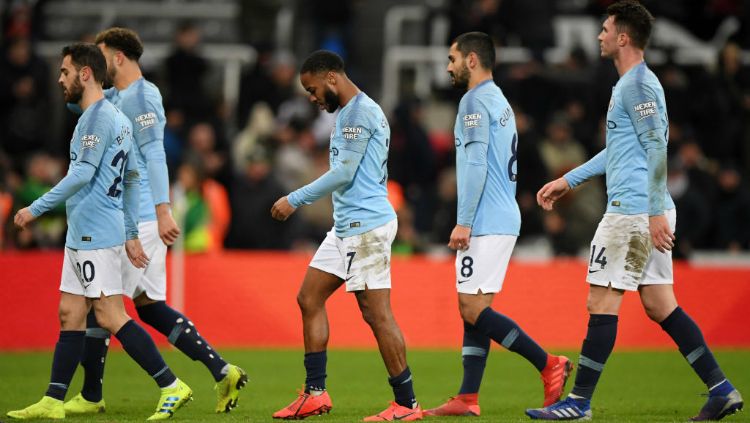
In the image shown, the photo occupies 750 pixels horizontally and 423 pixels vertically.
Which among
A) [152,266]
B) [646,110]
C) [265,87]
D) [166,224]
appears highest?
[265,87]

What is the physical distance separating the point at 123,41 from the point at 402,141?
29.6ft

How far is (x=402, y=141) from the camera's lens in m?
17.9

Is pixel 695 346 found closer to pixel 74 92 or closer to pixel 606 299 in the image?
pixel 606 299

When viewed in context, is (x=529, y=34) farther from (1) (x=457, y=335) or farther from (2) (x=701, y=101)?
(1) (x=457, y=335)

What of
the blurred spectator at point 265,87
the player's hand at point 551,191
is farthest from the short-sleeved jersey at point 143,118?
the blurred spectator at point 265,87

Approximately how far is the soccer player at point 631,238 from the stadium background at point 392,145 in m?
6.61

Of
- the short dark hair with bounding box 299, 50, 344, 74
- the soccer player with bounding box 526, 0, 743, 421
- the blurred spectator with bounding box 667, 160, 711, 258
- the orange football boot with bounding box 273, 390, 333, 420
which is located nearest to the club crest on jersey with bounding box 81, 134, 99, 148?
the short dark hair with bounding box 299, 50, 344, 74

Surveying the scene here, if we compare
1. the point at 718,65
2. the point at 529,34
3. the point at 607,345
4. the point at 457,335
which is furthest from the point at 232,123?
the point at 607,345

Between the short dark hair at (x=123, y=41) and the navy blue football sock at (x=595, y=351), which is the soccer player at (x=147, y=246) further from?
the navy blue football sock at (x=595, y=351)

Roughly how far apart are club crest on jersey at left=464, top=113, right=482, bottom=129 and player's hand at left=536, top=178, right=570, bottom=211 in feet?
2.23

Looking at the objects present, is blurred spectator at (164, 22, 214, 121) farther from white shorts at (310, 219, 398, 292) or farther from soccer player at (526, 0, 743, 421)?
soccer player at (526, 0, 743, 421)

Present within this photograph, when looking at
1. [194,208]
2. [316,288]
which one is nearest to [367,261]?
[316,288]

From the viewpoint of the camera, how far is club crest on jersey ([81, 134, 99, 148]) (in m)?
8.43

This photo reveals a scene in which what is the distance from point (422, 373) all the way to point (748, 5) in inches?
429
